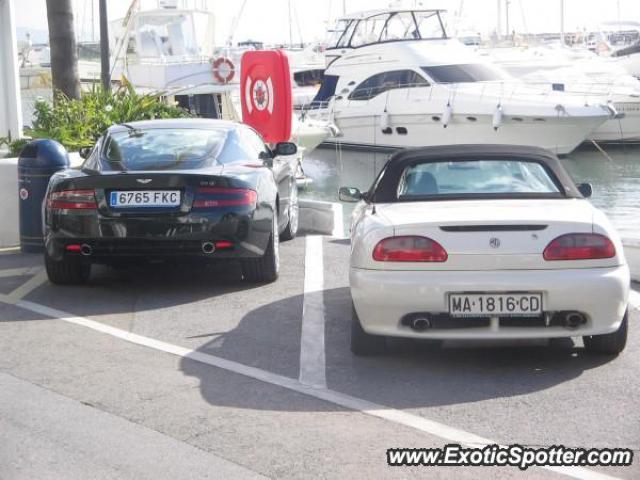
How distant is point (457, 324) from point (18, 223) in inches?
278

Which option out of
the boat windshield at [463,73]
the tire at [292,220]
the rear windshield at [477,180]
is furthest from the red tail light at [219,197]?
the boat windshield at [463,73]

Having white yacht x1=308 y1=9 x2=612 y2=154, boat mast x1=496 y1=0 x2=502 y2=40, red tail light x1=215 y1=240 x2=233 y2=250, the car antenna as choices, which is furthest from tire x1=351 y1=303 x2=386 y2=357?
boat mast x1=496 y1=0 x2=502 y2=40

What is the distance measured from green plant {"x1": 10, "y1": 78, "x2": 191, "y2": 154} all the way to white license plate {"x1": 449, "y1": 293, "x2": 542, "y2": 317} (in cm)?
878

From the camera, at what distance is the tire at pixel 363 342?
6.66 meters

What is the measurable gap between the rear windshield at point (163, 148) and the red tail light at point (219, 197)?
41 cm

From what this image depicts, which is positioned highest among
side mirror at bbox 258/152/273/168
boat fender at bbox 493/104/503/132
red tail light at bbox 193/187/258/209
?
side mirror at bbox 258/152/273/168

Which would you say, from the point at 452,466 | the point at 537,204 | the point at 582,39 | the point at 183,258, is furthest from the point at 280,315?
the point at 582,39

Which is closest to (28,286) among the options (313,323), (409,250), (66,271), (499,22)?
(66,271)

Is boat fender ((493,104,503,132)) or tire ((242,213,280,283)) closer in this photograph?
tire ((242,213,280,283))

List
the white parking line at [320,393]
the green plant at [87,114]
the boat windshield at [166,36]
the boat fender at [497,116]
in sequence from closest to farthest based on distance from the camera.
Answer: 1. the white parking line at [320,393]
2. the green plant at [87,114]
3. the boat fender at [497,116]
4. the boat windshield at [166,36]

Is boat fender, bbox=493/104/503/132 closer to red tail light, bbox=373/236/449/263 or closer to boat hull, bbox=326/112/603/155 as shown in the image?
boat hull, bbox=326/112/603/155

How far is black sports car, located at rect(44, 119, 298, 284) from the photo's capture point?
8.48 meters

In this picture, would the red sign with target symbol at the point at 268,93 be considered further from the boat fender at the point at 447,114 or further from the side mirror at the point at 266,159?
the boat fender at the point at 447,114

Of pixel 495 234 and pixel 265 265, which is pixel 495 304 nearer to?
pixel 495 234
